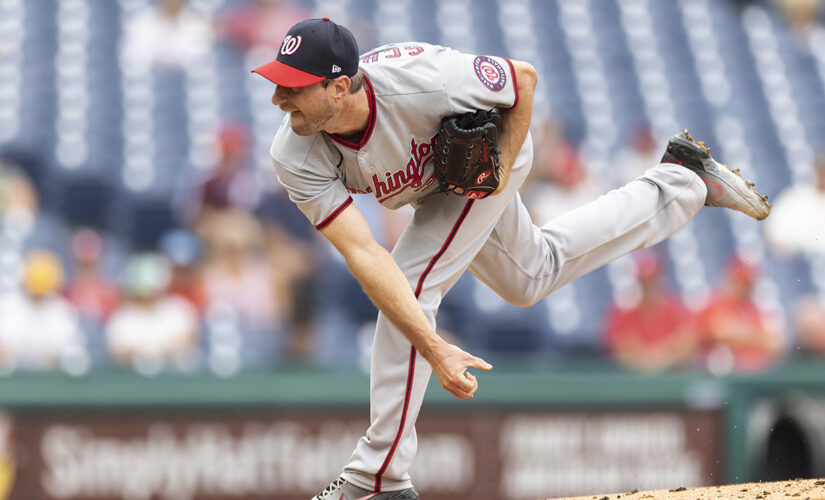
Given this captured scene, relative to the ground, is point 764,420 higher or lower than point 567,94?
lower

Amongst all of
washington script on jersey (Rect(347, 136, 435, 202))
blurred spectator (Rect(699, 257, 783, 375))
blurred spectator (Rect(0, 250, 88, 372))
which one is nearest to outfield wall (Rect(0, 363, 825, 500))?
blurred spectator (Rect(699, 257, 783, 375))

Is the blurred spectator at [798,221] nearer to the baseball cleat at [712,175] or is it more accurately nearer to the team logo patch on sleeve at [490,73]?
the baseball cleat at [712,175]

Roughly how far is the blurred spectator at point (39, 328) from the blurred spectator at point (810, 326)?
4.49 m

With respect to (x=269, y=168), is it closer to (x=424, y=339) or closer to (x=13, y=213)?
(x=13, y=213)

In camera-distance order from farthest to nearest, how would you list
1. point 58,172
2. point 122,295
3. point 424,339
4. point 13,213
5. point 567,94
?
point 567,94
point 58,172
point 13,213
point 122,295
point 424,339

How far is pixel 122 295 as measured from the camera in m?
6.56

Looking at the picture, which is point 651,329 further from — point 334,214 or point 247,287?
point 334,214

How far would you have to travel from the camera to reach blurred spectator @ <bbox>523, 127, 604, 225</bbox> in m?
7.68

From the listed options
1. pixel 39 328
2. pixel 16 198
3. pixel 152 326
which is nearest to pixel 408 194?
pixel 152 326

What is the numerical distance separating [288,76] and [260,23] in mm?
5737

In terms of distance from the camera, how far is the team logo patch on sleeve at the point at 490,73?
3.35m

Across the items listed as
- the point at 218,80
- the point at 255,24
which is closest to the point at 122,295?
the point at 218,80

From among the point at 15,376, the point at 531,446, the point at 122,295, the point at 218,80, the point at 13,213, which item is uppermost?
the point at 218,80

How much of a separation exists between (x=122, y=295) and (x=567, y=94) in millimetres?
4172
